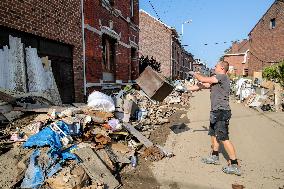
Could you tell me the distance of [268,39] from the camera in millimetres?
32812

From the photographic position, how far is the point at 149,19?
111 feet

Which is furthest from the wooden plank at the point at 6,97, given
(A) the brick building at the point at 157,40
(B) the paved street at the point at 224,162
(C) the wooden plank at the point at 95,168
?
(A) the brick building at the point at 157,40

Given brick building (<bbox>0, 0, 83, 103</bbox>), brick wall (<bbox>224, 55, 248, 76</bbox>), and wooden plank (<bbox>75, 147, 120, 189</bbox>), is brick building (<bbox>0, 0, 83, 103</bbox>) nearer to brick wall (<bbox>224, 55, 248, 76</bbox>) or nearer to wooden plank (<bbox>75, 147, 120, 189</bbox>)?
wooden plank (<bbox>75, 147, 120, 189</bbox>)

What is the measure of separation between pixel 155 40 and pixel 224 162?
96.7 feet

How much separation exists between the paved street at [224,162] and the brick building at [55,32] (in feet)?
12.2

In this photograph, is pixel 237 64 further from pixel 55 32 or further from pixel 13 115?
pixel 13 115

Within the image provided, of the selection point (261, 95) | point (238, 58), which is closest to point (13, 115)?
point (261, 95)

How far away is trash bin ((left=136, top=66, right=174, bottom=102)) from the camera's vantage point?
7184mm

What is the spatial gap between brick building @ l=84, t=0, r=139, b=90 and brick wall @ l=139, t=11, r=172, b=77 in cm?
1556

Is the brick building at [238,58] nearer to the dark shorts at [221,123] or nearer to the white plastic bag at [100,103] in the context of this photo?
the white plastic bag at [100,103]

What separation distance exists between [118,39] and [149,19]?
843 inches

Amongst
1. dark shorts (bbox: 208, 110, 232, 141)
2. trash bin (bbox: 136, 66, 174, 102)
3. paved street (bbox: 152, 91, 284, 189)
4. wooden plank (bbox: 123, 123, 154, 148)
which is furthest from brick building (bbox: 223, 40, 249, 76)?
dark shorts (bbox: 208, 110, 232, 141)

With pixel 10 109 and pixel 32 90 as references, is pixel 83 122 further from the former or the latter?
pixel 32 90

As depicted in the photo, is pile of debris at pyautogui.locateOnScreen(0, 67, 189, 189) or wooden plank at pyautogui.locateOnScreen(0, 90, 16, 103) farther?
wooden plank at pyautogui.locateOnScreen(0, 90, 16, 103)
